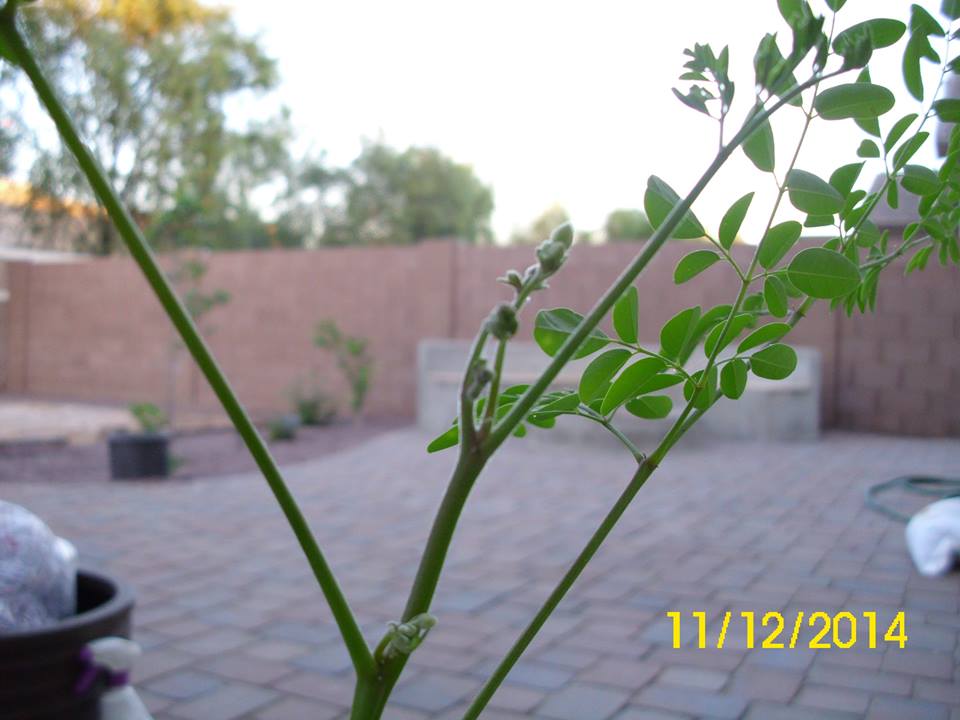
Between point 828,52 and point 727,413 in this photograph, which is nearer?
point 828,52

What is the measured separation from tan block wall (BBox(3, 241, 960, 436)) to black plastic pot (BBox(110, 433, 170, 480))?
3.86 meters

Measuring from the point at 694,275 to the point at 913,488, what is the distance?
5045mm

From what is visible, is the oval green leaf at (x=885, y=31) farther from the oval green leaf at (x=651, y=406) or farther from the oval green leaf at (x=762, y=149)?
the oval green leaf at (x=651, y=406)

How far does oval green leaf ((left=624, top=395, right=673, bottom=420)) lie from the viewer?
107 centimetres

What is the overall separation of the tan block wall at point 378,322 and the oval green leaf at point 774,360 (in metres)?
6.60

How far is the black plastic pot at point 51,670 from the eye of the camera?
147cm

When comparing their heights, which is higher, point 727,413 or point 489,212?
point 489,212

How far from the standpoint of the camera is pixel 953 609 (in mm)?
3309

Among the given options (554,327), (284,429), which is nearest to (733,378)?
(554,327)

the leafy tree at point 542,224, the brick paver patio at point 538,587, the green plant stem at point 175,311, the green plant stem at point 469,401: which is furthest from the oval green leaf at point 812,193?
the leafy tree at point 542,224

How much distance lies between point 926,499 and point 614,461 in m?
2.28

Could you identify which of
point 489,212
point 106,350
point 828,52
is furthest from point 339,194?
point 828,52

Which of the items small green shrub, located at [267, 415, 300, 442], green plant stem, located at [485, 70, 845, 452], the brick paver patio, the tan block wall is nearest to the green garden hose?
the brick paver patio

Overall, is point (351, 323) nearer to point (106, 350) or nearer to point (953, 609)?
point (106, 350)
